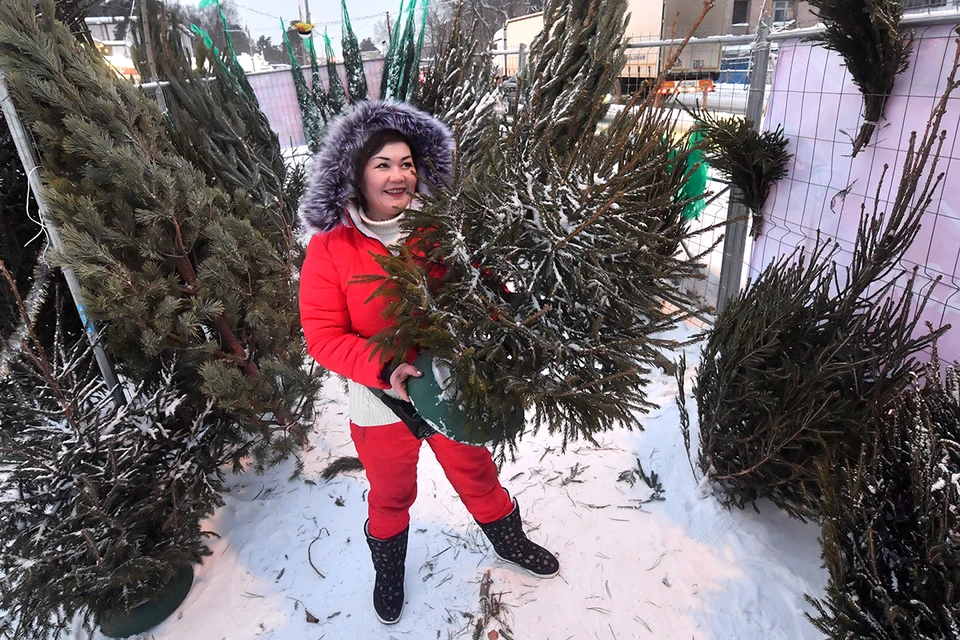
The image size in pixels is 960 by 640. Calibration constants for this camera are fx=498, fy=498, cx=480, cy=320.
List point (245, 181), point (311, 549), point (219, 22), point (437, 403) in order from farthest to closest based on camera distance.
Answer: point (219, 22), point (245, 181), point (311, 549), point (437, 403)

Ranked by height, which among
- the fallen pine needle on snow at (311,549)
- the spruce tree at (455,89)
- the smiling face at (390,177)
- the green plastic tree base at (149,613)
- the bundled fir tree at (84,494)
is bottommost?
the fallen pine needle on snow at (311,549)

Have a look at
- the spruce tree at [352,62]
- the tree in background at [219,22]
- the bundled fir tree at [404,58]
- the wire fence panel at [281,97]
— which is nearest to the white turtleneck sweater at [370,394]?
the tree in background at [219,22]

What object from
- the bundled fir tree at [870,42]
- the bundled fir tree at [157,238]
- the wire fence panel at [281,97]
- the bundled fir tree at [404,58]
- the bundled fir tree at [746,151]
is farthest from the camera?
the wire fence panel at [281,97]

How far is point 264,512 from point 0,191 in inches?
81.2

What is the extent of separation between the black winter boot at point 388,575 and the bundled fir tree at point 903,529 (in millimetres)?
1629

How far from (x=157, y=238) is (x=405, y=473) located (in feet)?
5.22

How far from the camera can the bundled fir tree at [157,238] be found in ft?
6.70

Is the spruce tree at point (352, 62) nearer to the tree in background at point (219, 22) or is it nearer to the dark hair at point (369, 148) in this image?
the tree in background at point (219, 22)

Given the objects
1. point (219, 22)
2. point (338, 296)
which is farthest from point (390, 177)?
point (219, 22)

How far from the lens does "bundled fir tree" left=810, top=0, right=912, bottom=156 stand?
2400 mm

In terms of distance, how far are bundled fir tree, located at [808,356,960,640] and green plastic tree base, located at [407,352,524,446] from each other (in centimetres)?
110

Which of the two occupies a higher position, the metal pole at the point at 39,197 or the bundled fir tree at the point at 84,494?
the metal pole at the point at 39,197

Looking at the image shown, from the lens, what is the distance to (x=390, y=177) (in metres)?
1.88

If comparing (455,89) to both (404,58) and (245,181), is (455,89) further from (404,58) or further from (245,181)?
(245,181)
